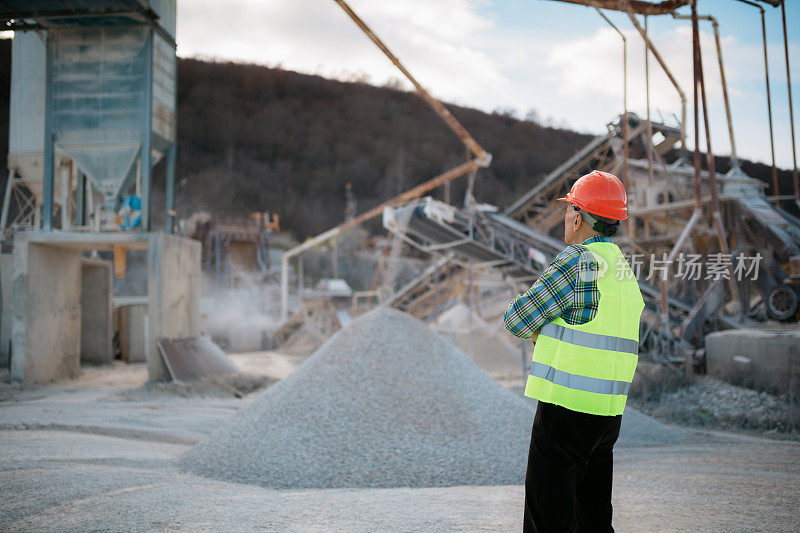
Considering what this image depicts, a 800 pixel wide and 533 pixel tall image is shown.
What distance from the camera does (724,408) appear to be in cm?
844

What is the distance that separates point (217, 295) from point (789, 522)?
1221 inches

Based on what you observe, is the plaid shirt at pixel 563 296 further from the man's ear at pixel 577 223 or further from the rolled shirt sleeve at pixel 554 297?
the man's ear at pixel 577 223

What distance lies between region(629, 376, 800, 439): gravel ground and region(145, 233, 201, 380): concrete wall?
8.42 meters

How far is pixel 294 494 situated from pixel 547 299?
2.92 metres

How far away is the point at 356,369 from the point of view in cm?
611

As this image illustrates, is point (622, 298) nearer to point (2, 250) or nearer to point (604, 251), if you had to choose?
point (604, 251)

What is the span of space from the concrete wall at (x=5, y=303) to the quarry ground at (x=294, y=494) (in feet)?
22.3

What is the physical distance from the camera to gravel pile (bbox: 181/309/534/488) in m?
4.79

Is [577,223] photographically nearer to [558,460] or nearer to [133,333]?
[558,460]

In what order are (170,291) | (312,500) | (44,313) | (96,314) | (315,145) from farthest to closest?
(315,145) < (96,314) < (170,291) < (44,313) < (312,500)

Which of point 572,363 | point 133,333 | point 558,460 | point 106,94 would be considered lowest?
point 133,333

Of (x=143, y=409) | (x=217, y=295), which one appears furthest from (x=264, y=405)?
(x=217, y=295)

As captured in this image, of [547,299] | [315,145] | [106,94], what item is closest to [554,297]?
[547,299]

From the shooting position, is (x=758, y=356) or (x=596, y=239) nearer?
(x=596, y=239)
